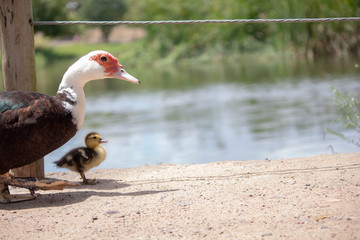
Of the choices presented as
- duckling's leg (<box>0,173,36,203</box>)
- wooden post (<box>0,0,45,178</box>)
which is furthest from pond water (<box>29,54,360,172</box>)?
duckling's leg (<box>0,173,36,203</box>)

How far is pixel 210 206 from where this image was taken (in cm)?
426

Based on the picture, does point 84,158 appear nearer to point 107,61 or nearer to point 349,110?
point 107,61

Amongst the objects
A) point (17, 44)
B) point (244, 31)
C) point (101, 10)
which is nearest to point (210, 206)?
point (17, 44)

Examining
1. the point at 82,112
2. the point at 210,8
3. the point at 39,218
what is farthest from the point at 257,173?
the point at 210,8

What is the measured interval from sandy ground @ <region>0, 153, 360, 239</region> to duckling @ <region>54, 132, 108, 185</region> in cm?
22

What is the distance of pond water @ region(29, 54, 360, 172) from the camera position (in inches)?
331

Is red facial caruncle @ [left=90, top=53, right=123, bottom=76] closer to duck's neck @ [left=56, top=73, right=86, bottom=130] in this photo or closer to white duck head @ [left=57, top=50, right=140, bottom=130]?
white duck head @ [left=57, top=50, right=140, bottom=130]

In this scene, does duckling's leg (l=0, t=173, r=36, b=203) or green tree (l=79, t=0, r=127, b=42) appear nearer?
duckling's leg (l=0, t=173, r=36, b=203)

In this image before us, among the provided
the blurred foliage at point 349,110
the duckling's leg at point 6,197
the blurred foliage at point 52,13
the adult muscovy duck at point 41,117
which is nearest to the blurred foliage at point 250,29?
the blurred foliage at point 52,13

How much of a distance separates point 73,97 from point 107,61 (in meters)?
0.47

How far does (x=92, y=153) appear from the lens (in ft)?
19.2

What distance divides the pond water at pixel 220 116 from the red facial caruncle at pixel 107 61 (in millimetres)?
1767

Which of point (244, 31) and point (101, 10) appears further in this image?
point (101, 10)

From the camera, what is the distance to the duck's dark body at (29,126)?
4.55 m
